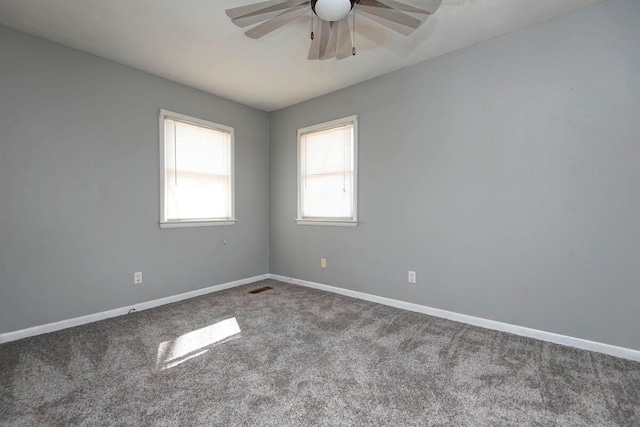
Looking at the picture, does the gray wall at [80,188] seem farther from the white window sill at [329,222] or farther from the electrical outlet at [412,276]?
the electrical outlet at [412,276]

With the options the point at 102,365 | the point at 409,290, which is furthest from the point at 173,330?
the point at 409,290

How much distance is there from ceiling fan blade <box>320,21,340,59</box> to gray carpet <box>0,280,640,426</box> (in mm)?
2308

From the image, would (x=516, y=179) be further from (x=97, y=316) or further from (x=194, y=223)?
(x=97, y=316)

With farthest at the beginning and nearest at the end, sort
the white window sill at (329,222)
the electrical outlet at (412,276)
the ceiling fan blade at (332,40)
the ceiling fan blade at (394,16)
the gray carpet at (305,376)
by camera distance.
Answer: the white window sill at (329,222), the electrical outlet at (412,276), the ceiling fan blade at (332,40), the ceiling fan blade at (394,16), the gray carpet at (305,376)

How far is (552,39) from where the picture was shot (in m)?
2.33

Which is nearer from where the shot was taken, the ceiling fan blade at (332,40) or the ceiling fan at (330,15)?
the ceiling fan at (330,15)

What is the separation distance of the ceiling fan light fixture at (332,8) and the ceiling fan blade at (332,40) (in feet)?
0.85

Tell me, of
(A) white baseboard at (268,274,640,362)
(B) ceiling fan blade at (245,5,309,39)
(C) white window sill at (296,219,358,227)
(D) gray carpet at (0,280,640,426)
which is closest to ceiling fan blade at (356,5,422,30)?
(B) ceiling fan blade at (245,5,309,39)

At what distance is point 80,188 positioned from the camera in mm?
2748

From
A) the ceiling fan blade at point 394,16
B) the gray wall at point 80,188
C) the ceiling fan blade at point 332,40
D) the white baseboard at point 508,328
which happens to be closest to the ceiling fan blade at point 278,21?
the ceiling fan blade at point 332,40

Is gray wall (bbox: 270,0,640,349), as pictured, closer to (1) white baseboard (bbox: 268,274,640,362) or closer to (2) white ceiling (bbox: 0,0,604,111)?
(1) white baseboard (bbox: 268,274,640,362)

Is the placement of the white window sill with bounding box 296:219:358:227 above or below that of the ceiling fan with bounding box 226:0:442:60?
below

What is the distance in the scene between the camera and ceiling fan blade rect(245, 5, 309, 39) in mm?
1922

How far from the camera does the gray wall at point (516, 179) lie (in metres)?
2.13
